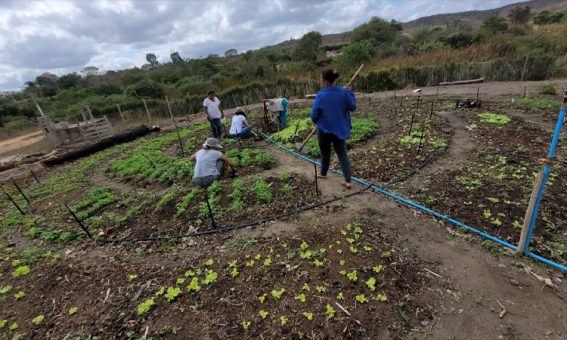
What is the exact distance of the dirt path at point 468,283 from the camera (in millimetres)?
2141

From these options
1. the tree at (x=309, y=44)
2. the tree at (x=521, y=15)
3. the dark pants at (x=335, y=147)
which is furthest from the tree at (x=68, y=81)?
the tree at (x=521, y=15)

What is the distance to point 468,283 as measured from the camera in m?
2.56

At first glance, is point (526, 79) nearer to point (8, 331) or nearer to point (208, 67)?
point (8, 331)

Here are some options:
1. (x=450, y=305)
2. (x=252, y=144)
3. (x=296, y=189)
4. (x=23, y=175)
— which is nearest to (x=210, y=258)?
(x=296, y=189)

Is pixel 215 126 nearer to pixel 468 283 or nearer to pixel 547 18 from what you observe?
pixel 468 283

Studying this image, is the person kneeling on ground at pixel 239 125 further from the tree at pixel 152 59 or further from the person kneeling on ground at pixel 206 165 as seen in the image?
the tree at pixel 152 59

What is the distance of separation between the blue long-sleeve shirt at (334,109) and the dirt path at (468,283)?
4.02ft

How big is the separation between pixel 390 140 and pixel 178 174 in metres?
5.05

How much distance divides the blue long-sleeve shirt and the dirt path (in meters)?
1.22

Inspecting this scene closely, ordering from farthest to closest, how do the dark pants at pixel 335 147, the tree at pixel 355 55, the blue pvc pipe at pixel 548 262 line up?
the tree at pixel 355 55
the dark pants at pixel 335 147
the blue pvc pipe at pixel 548 262

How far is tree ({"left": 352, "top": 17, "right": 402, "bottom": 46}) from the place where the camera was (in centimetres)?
3415

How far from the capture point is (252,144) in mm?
7715

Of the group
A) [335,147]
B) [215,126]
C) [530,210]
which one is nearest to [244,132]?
[215,126]

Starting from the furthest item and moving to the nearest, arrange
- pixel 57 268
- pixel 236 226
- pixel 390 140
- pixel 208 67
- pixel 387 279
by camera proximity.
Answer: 1. pixel 208 67
2. pixel 390 140
3. pixel 236 226
4. pixel 57 268
5. pixel 387 279
